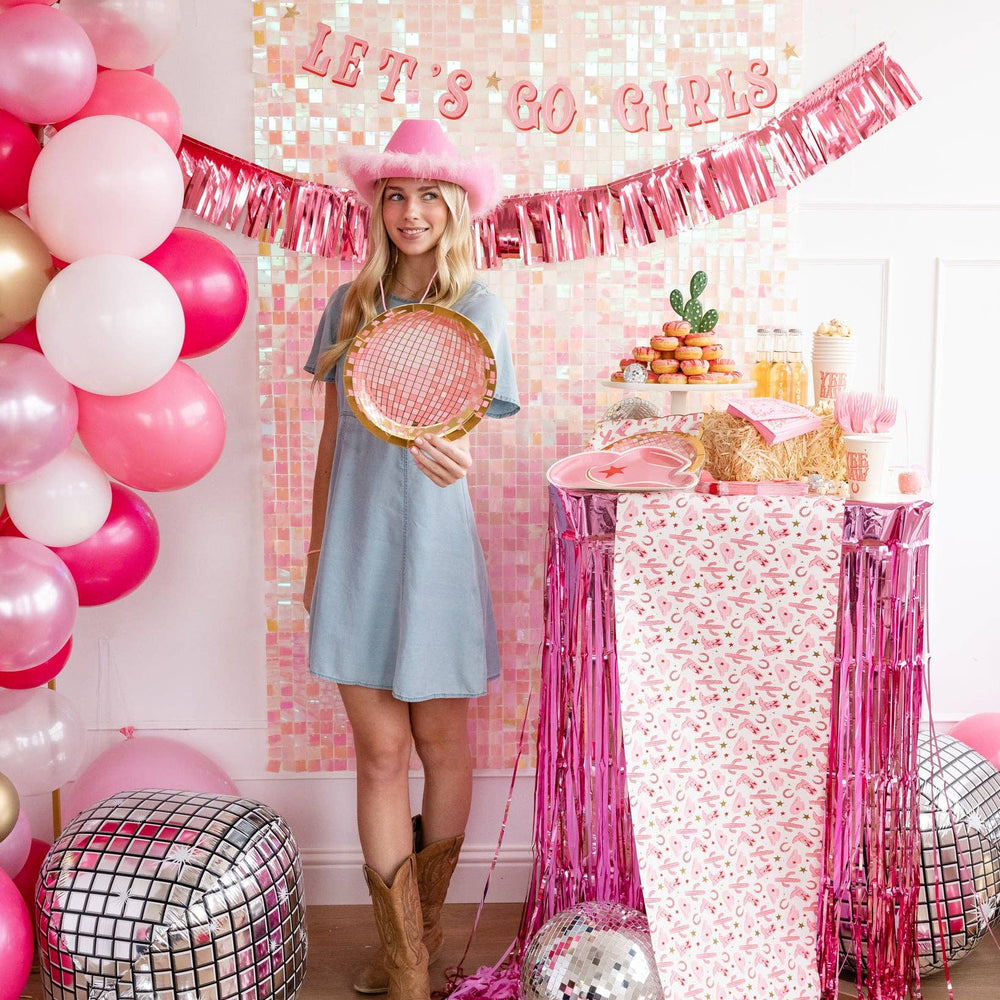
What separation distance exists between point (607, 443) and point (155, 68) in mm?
1314

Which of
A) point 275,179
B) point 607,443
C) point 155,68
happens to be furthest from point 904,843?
point 155,68

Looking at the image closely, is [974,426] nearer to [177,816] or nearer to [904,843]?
[904,843]

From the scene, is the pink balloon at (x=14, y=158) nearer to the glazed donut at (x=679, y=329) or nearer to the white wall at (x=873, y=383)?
the white wall at (x=873, y=383)

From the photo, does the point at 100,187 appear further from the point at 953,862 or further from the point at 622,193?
the point at 953,862

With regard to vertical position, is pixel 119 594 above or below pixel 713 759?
above

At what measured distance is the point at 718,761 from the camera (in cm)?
176

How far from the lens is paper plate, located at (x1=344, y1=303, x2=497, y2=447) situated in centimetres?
181

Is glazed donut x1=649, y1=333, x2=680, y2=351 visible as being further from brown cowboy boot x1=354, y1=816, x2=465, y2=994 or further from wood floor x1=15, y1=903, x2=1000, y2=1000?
wood floor x1=15, y1=903, x2=1000, y2=1000

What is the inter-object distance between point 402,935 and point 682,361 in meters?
1.19

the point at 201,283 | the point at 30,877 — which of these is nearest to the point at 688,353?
the point at 201,283

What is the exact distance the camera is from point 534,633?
241 cm

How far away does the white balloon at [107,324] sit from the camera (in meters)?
1.66

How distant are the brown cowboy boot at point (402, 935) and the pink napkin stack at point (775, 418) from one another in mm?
1037

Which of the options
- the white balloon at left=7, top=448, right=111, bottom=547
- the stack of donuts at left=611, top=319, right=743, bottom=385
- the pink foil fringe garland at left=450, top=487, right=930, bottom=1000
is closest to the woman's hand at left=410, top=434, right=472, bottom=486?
the pink foil fringe garland at left=450, top=487, right=930, bottom=1000
